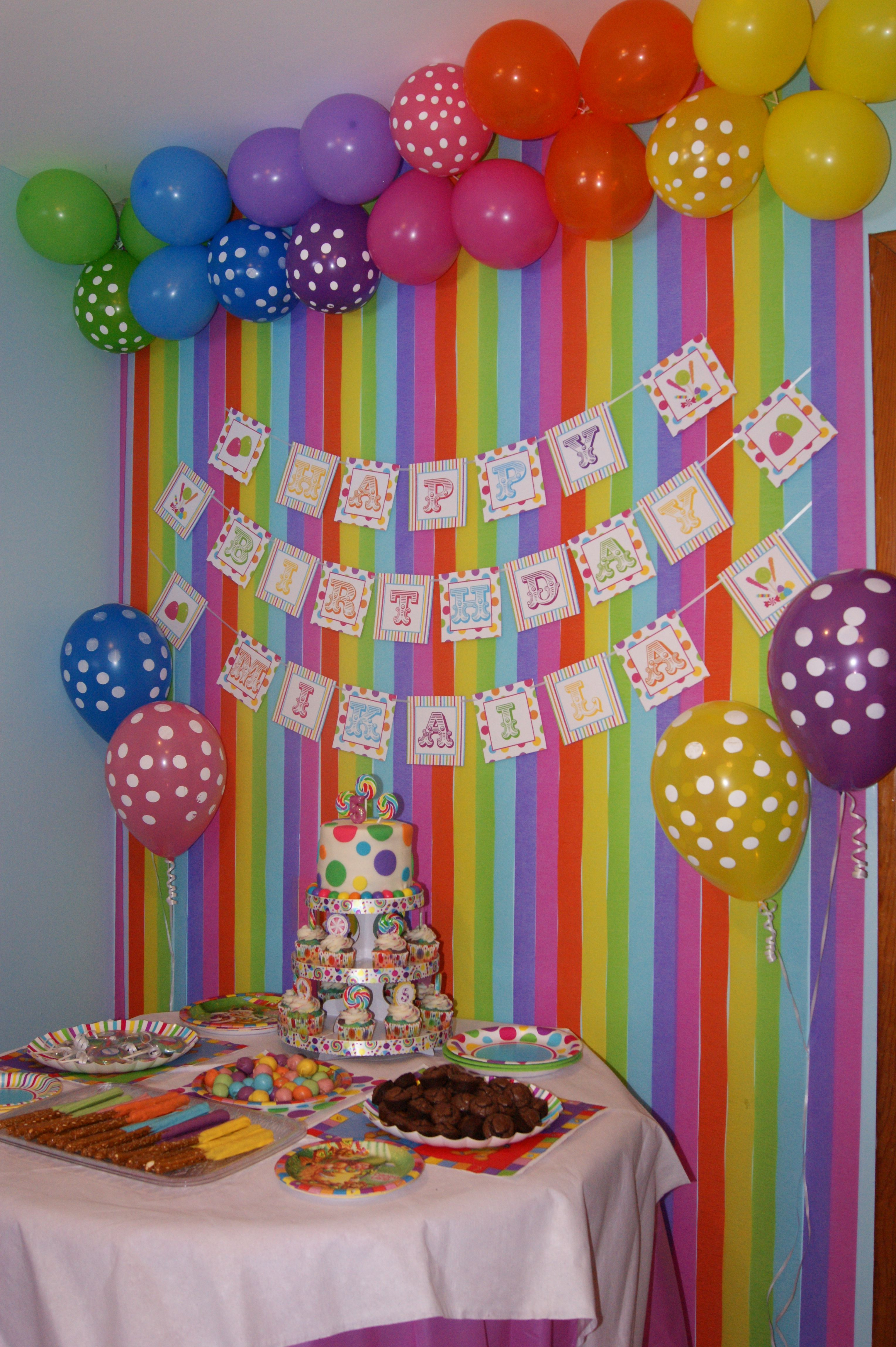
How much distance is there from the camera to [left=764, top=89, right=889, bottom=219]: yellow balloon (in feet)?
6.22

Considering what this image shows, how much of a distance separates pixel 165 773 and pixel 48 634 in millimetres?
650

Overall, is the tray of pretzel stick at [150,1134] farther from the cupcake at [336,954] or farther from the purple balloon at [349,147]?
the purple balloon at [349,147]

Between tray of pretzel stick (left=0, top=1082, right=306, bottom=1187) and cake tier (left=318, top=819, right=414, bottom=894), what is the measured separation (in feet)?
1.70

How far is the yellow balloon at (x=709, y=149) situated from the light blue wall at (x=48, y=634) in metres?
1.68

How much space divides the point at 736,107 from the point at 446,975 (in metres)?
1.94

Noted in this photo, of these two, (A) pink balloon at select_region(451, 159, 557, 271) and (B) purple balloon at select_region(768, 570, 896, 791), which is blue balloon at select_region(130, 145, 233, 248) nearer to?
(A) pink balloon at select_region(451, 159, 557, 271)

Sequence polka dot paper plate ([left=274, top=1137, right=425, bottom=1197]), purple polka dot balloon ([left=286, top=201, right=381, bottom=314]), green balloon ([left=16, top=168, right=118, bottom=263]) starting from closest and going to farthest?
A: polka dot paper plate ([left=274, top=1137, right=425, bottom=1197]), purple polka dot balloon ([left=286, top=201, right=381, bottom=314]), green balloon ([left=16, top=168, right=118, bottom=263])

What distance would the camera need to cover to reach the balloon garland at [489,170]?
1.92 m

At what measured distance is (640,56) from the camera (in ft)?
6.59

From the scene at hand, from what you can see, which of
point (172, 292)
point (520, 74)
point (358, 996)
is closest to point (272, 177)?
point (172, 292)

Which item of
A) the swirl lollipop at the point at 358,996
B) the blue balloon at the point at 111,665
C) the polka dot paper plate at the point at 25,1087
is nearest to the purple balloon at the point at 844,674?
the swirl lollipop at the point at 358,996

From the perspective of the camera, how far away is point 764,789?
73.8 inches

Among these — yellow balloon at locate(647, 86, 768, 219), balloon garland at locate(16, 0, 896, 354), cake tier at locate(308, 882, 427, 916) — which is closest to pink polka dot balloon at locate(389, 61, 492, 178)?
balloon garland at locate(16, 0, 896, 354)

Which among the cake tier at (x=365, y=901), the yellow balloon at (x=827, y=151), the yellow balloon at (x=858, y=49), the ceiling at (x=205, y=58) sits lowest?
the cake tier at (x=365, y=901)
